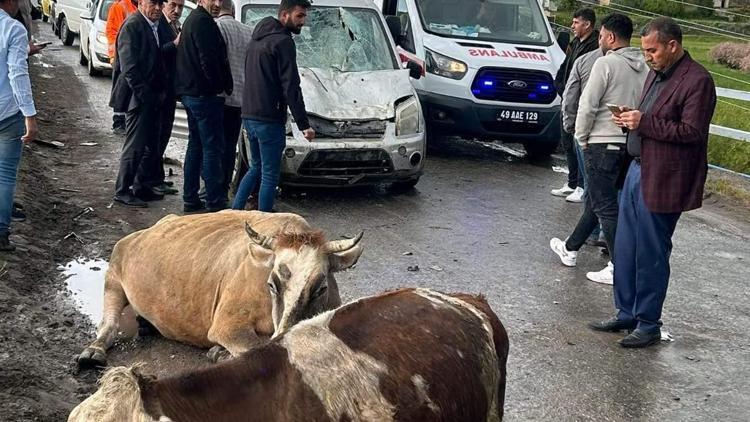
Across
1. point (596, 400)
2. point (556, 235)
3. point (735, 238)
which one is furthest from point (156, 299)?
point (735, 238)

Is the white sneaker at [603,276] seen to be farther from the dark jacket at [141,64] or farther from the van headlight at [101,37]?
the van headlight at [101,37]

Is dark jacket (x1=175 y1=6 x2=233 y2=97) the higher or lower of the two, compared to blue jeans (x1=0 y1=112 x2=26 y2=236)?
higher

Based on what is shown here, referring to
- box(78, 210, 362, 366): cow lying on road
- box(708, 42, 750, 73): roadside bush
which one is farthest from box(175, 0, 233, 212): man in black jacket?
box(708, 42, 750, 73): roadside bush

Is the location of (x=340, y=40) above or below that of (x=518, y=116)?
above

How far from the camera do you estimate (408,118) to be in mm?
10797

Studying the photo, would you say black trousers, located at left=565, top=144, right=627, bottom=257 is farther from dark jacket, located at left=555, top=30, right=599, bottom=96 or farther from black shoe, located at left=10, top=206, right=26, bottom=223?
black shoe, located at left=10, top=206, right=26, bottom=223

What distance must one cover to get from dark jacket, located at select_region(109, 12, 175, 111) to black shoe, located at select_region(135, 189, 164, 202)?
0.90 metres

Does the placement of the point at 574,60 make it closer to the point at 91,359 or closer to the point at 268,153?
the point at 268,153

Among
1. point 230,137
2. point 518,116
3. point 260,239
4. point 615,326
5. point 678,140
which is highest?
point 678,140

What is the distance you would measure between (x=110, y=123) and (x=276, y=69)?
6.67m

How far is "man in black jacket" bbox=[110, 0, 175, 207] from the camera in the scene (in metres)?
9.62

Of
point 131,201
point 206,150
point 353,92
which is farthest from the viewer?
point 353,92

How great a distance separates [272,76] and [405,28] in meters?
5.57

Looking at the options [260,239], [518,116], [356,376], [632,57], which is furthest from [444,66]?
[356,376]
